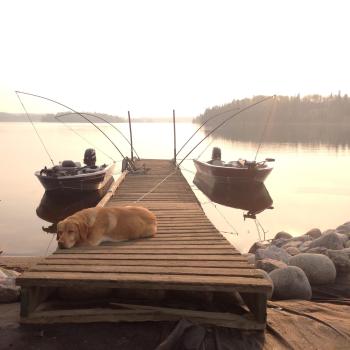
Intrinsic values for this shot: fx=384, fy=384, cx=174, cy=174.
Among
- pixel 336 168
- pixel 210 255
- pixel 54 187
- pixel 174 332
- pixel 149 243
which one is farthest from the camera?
pixel 336 168

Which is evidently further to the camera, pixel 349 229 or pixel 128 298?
pixel 349 229

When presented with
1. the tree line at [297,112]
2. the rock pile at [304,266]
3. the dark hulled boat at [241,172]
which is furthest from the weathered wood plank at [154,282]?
the tree line at [297,112]

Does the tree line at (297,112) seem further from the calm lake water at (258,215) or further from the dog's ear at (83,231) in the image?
the dog's ear at (83,231)

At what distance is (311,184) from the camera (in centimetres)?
2798

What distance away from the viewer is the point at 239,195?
22.5 meters

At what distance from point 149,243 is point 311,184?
2402 cm

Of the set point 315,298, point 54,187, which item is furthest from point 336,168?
point 315,298

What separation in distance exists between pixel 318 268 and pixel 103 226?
4413 millimetres

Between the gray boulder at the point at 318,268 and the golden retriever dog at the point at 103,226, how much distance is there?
3.24m

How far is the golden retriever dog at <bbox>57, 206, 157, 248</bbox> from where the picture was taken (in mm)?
5871

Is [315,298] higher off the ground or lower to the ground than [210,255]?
lower

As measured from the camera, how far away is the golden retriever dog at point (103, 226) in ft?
19.3

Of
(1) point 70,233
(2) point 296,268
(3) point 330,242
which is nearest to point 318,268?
(2) point 296,268

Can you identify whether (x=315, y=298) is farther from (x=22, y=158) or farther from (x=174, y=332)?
(x=22, y=158)
